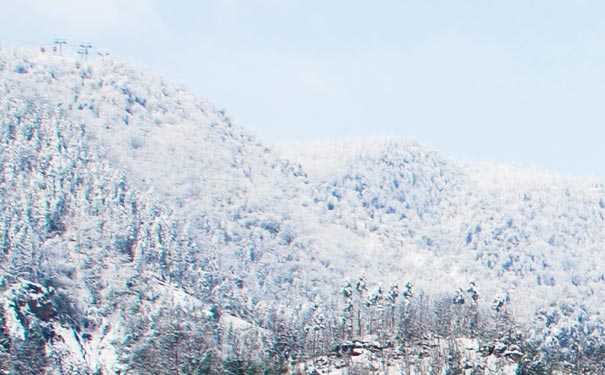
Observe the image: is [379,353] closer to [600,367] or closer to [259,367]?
[259,367]

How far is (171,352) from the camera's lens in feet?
651

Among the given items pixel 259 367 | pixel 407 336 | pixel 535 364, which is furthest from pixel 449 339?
pixel 259 367

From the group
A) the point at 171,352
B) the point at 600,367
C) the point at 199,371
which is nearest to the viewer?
the point at 199,371

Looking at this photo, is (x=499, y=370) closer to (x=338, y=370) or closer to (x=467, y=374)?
(x=467, y=374)

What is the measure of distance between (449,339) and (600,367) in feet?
85.9

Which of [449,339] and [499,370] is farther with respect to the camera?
[449,339]

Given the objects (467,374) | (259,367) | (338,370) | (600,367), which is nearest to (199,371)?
(259,367)

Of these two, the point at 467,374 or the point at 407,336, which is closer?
the point at 467,374

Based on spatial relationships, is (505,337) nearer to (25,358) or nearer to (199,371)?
(199,371)

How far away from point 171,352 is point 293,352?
22201 millimetres

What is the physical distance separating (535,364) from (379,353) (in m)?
28.4

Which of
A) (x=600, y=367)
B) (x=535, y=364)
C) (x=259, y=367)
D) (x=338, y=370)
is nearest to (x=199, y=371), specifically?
(x=259, y=367)

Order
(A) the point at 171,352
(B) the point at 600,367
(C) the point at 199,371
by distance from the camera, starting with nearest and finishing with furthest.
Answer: (C) the point at 199,371 < (B) the point at 600,367 < (A) the point at 171,352

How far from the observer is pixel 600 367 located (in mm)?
184750
